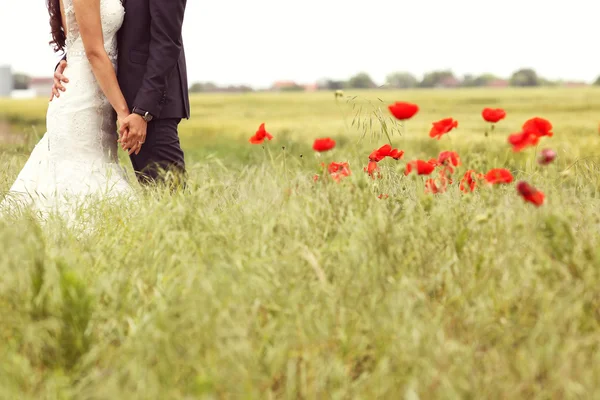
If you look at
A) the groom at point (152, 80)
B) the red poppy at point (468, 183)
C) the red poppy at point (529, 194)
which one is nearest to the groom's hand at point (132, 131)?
the groom at point (152, 80)

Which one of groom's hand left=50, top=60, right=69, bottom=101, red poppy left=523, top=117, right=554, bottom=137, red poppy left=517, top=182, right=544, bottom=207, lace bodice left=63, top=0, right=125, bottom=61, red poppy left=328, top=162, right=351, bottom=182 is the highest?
lace bodice left=63, top=0, right=125, bottom=61

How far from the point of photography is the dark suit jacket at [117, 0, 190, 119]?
317cm

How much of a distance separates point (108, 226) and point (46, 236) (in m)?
0.27

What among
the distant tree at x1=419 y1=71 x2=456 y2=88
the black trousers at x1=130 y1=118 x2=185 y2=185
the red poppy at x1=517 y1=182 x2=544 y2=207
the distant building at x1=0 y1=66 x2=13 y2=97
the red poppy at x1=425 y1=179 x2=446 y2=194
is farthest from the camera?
the distant tree at x1=419 y1=71 x2=456 y2=88

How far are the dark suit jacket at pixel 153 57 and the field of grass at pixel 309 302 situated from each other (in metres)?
0.63

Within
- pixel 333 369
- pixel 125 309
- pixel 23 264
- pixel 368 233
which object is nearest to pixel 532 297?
pixel 368 233

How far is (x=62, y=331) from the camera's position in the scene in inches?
75.9

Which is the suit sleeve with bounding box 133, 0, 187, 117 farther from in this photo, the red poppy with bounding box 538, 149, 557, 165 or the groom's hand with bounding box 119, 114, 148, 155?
the red poppy with bounding box 538, 149, 557, 165

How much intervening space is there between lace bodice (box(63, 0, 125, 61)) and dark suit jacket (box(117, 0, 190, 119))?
0.04 m

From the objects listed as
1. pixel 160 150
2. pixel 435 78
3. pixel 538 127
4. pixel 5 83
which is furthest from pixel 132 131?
pixel 435 78

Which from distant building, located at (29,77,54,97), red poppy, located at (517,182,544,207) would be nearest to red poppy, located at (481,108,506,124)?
red poppy, located at (517,182,544,207)

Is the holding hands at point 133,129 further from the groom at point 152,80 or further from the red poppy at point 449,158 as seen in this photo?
the red poppy at point 449,158

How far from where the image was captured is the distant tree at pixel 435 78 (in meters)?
46.1

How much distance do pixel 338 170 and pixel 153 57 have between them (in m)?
1.01
